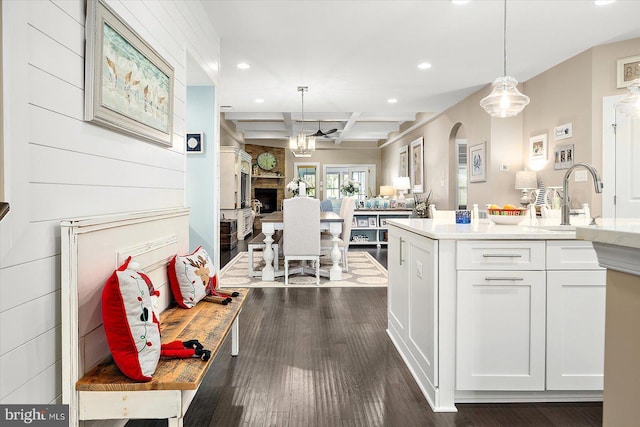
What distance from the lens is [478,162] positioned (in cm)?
636

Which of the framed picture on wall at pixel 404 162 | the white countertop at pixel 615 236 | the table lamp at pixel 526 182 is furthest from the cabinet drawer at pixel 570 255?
the framed picture on wall at pixel 404 162

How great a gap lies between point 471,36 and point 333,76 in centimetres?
196

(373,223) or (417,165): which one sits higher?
(417,165)

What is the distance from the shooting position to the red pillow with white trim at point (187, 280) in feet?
7.39

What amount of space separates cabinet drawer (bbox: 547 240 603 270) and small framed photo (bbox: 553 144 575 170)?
3176 millimetres

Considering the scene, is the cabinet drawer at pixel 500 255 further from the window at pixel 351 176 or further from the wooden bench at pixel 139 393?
the window at pixel 351 176

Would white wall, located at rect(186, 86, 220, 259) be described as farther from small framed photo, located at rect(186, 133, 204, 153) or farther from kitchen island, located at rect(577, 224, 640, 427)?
kitchen island, located at rect(577, 224, 640, 427)

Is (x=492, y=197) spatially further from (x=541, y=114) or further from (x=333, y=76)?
(x=333, y=76)

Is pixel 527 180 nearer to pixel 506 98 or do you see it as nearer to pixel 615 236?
pixel 506 98

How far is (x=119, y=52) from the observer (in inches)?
71.3

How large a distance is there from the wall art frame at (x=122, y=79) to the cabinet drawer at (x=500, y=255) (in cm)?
174

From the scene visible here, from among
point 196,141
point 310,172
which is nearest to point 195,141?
point 196,141

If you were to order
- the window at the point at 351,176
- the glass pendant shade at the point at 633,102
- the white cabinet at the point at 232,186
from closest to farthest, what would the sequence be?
the glass pendant shade at the point at 633,102 < the white cabinet at the point at 232,186 < the window at the point at 351,176

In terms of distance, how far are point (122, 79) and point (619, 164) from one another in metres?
4.79
